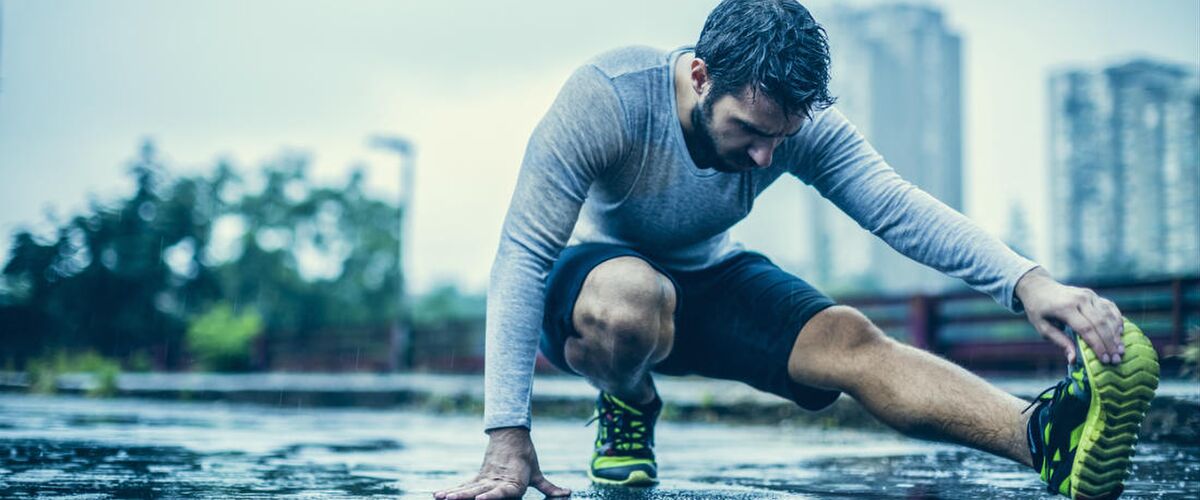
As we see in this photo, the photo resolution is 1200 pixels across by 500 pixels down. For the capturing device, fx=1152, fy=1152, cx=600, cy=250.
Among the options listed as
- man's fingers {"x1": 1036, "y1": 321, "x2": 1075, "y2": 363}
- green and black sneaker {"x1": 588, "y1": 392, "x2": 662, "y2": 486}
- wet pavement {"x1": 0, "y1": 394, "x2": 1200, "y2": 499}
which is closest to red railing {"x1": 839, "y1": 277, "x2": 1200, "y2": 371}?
wet pavement {"x1": 0, "y1": 394, "x2": 1200, "y2": 499}

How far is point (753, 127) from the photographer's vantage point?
2.46 meters

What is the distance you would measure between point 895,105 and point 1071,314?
83.1m

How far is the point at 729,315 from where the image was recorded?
115 inches

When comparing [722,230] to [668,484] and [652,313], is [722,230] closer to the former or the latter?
[652,313]

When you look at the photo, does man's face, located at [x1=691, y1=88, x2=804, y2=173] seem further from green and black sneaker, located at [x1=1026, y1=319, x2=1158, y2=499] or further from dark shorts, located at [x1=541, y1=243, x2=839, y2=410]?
green and black sneaker, located at [x1=1026, y1=319, x2=1158, y2=499]

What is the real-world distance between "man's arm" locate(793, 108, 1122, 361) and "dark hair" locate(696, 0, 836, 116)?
0.87 feet

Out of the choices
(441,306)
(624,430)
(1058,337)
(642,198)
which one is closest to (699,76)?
(642,198)

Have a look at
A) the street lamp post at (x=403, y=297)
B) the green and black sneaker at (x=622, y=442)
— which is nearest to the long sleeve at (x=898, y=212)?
the green and black sneaker at (x=622, y=442)

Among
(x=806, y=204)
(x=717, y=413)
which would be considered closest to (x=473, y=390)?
(x=717, y=413)

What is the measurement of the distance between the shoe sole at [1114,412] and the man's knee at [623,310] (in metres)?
0.98

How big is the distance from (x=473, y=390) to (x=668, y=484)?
761cm

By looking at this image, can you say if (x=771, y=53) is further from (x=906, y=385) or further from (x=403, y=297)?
(x=403, y=297)

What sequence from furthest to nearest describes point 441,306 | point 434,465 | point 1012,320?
point 441,306 < point 1012,320 < point 434,465

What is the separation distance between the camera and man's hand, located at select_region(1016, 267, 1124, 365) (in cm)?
204
